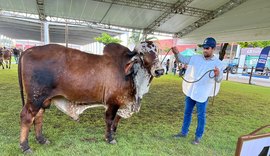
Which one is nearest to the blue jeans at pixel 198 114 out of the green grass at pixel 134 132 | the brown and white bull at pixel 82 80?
the green grass at pixel 134 132

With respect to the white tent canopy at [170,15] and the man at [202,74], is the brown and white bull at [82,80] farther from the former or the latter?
the white tent canopy at [170,15]

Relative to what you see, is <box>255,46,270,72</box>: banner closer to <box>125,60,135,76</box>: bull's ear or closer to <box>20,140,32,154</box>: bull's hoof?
<box>125,60,135,76</box>: bull's ear

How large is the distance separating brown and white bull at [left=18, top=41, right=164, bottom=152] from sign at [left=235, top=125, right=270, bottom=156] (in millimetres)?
1593

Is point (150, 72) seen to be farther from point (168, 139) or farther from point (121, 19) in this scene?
point (121, 19)

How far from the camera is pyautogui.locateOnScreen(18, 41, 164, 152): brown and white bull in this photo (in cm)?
220

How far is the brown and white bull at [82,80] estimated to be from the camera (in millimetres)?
2195

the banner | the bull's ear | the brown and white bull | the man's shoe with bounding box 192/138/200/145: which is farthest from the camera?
the banner

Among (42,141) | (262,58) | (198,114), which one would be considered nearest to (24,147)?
(42,141)

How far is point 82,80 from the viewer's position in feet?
7.74

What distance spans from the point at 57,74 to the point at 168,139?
6.06ft

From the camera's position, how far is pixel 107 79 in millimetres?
2465

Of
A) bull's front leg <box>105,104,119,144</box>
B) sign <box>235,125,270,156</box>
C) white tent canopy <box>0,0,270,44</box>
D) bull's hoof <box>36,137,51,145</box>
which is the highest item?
white tent canopy <box>0,0,270,44</box>

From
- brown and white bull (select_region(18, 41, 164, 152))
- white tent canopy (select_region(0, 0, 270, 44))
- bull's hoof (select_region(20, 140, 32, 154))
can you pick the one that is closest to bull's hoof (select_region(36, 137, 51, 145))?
brown and white bull (select_region(18, 41, 164, 152))

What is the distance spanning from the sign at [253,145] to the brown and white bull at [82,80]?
5.23 ft
